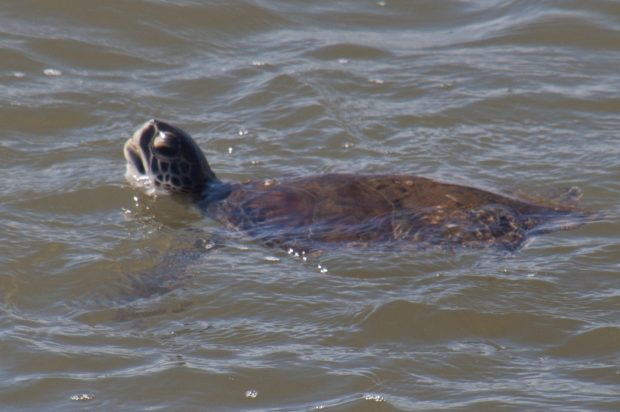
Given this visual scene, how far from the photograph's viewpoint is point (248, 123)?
26.9 ft

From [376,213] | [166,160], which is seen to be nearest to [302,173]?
[166,160]

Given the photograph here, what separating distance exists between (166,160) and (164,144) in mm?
105

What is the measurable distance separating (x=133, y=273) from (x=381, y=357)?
63.1 inches

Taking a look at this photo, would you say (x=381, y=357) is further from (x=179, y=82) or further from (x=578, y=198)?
(x=179, y=82)

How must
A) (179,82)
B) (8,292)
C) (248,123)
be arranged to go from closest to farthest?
(8,292) → (248,123) → (179,82)

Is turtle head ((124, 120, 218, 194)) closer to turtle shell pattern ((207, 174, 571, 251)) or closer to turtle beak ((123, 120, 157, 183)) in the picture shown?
turtle beak ((123, 120, 157, 183))

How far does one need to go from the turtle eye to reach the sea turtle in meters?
0.44

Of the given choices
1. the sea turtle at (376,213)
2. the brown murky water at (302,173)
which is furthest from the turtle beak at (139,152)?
the sea turtle at (376,213)

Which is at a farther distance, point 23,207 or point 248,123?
point 248,123

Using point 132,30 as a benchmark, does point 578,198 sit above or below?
below

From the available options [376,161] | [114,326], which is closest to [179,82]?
[376,161]

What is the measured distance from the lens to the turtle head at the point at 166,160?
736 centimetres

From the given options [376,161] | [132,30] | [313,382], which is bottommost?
[313,382]

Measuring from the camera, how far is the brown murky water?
5102 millimetres
